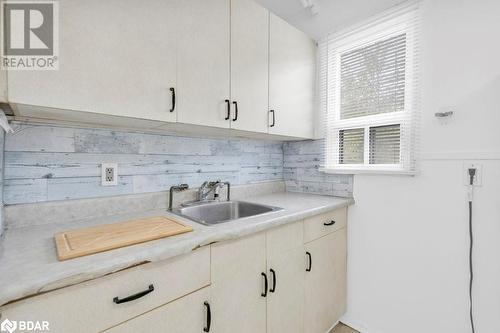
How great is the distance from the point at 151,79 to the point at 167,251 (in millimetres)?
765

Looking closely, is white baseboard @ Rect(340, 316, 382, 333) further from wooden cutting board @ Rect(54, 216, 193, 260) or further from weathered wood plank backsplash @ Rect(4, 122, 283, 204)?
wooden cutting board @ Rect(54, 216, 193, 260)

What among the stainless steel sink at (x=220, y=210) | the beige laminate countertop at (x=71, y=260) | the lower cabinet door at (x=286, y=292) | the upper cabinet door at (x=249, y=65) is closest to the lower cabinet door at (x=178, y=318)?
the beige laminate countertop at (x=71, y=260)

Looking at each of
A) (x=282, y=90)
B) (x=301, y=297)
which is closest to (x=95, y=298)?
(x=301, y=297)

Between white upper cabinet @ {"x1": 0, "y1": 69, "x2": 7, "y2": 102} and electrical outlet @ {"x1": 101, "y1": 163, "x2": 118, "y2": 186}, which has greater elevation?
white upper cabinet @ {"x1": 0, "y1": 69, "x2": 7, "y2": 102}

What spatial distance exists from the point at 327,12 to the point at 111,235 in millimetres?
1971

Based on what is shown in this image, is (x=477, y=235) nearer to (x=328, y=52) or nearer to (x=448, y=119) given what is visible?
(x=448, y=119)

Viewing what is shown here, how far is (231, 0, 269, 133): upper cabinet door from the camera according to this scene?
1.43 metres

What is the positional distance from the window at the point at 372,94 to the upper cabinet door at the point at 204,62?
1025 mm

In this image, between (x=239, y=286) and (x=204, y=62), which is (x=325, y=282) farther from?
(x=204, y=62)

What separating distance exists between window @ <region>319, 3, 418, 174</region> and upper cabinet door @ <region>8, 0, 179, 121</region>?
1355 mm

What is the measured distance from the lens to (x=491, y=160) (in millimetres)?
1301

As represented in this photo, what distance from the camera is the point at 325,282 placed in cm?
163

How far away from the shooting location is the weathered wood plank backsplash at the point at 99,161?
1.09m

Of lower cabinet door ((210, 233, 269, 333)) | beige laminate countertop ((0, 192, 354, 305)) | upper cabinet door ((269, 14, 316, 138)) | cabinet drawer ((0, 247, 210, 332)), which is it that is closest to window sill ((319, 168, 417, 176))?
upper cabinet door ((269, 14, 316, 138))
